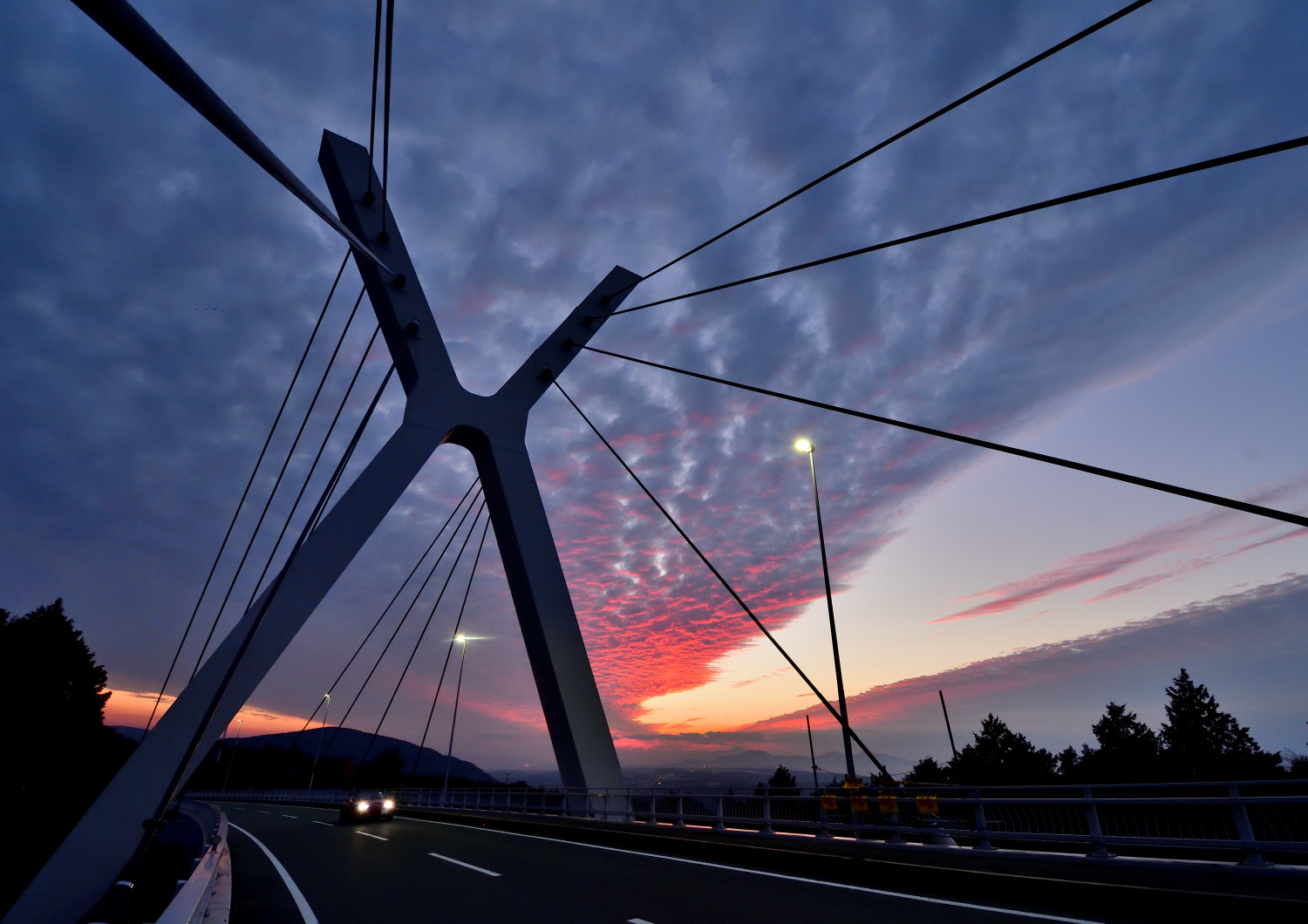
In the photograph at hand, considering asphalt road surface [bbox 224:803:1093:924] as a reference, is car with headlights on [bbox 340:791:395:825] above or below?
above

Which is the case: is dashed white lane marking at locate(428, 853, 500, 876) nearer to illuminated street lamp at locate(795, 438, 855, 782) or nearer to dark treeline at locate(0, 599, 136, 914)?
illuminated street lamp at locate(795, 438, 855, 782)

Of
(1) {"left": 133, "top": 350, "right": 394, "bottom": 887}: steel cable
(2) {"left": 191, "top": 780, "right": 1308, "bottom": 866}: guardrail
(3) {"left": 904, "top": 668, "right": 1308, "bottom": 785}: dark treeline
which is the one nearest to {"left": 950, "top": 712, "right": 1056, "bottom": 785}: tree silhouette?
(3) {"left": 904, "top": 668, "right": 1308, "bottom": 785}: dark treeline

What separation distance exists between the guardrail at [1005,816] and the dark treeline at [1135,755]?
147 ft

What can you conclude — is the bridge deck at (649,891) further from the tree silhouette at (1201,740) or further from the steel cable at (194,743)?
the tree silhouette at (1201,740)

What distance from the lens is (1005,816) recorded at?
11.0 metres

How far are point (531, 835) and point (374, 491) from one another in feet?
30.1

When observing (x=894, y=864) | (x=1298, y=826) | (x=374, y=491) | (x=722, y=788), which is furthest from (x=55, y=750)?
(x=1298, y=826)

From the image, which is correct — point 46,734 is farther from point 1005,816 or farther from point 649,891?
point 1005,816

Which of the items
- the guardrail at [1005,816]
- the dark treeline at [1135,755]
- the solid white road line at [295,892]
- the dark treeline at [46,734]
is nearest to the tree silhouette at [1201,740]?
the dark treeline at [1135,755]

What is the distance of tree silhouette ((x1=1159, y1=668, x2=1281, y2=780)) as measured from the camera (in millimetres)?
61312

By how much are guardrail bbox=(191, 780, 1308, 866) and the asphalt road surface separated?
70.5 inches

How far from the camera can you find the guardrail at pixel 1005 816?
24.3ft

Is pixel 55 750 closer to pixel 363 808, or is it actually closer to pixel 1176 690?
pixel 363 808

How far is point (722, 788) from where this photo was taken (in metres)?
14.9
